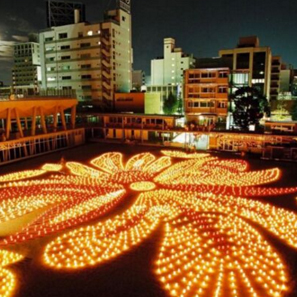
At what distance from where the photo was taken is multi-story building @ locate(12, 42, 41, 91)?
99562mm

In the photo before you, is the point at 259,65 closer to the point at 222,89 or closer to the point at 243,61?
the point at 243,61

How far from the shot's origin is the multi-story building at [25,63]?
9956cm

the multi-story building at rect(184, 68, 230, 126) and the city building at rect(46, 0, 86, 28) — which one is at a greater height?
the city building at rect(46, 0, 86, 28)

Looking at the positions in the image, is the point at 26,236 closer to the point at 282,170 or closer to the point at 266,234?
the point at 266,234

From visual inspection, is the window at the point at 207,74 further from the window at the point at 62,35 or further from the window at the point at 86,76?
the window at the point at 62,35

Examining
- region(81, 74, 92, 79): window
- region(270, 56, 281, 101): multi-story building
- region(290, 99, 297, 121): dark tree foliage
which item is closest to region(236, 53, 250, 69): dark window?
region(270, 56, 281, 101): multi-story building

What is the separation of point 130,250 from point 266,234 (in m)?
6.30

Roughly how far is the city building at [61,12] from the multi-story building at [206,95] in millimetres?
25004

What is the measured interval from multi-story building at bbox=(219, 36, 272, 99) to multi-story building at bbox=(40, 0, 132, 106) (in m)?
22.2

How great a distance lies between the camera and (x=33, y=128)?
2958 cm

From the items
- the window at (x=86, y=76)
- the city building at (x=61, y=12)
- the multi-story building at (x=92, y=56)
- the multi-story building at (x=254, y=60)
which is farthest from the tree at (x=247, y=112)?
the city building at (x=61, y=12)

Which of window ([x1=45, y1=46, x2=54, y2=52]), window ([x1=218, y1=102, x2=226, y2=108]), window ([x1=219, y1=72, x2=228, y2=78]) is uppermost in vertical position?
window ([x1=45, y1=46, x2=54, y2=52])

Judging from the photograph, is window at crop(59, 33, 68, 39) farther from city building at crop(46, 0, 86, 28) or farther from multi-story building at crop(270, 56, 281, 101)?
multi-story building at crop(270, 56, 281, 101)

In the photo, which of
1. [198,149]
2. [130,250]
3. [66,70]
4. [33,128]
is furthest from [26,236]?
[66,70]
